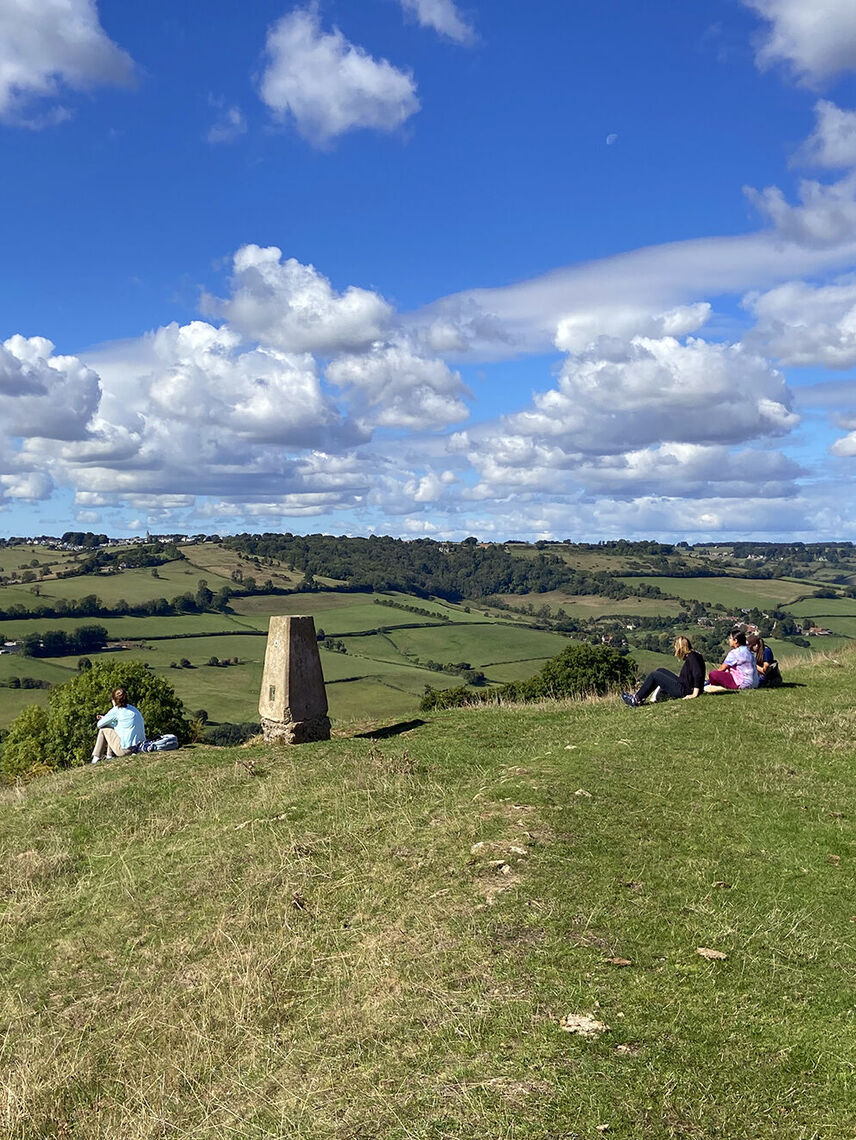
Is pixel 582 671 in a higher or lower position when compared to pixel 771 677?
lower

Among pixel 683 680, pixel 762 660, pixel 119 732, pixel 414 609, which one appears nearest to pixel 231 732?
pixel 119 732

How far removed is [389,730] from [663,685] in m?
6.33

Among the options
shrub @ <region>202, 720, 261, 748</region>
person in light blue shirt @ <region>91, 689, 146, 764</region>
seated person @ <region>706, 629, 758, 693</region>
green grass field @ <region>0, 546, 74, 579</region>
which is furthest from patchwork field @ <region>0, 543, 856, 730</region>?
seated person @ <region>706, 629, 758, 693</region>

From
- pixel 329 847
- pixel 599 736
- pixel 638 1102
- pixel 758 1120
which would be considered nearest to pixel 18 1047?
pixel 329 847

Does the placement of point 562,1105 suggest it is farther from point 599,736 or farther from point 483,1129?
point 599,736

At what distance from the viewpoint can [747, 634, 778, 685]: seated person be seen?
787 inches

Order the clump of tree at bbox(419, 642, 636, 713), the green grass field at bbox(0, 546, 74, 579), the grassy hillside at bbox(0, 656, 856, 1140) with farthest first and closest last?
1. the green grass field at bbox(0, 546, 74, 579)
2. the clump of tree at bbox(419, 642, 636, 713)
3. the grassy hillside at bbox(0, 656, 856, 1140)

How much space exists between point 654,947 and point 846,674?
17024mm

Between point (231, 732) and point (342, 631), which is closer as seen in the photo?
point (231, 732)

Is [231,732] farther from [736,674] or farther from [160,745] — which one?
[736,674]

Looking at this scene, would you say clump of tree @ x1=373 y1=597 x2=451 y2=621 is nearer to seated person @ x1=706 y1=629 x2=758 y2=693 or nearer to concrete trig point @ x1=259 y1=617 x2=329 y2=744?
seated person @ x1=706 y1=629 x2=758 y2=693

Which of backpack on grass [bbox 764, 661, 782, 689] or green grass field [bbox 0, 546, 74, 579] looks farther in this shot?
green grass field [bbox 0, 546, 74, 579]

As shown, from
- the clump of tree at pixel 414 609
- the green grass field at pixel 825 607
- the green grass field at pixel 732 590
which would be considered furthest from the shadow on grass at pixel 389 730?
the green grass field at pixel 732 590

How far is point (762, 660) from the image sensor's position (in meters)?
20.1
